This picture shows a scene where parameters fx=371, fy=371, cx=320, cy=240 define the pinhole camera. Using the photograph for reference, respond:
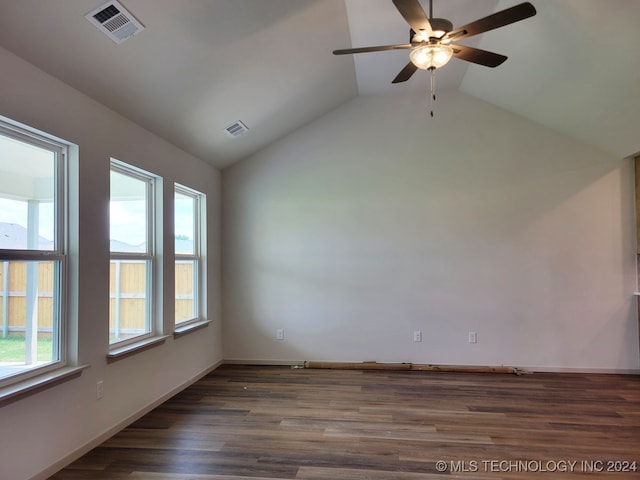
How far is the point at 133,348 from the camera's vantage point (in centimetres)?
286

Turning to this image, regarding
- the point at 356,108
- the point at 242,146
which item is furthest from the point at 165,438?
the point at 356,108

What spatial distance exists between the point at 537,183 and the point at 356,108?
86.9 inches

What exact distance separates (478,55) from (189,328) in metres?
3.37

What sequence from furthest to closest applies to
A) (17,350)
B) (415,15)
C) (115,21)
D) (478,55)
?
1. (478,55)
2. (17,350)
3. (115,21)
4. (415,15)

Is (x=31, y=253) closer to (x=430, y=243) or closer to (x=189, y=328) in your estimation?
(x=189, y=328)

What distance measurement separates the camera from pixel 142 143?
10.0 feet

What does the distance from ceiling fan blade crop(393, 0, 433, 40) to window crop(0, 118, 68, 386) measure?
2.16m

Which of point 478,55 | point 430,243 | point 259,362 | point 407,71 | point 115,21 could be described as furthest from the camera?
point 259,362

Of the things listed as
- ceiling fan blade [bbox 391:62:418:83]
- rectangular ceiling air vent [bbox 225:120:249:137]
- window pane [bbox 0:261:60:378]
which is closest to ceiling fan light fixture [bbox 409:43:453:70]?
ceiling fan blade [bbox 391:62:418:83]

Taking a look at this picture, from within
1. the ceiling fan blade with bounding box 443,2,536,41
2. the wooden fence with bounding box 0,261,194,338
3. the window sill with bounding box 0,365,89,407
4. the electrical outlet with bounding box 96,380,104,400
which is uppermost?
the ceiling fan blade with bounding box 443,2,536,41

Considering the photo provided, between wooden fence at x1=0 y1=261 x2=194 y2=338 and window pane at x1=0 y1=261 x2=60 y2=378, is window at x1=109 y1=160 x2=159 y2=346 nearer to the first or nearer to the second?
wooden fence at x1=0 y1=261 x2=194 y2=338

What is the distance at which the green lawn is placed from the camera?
6.83ft

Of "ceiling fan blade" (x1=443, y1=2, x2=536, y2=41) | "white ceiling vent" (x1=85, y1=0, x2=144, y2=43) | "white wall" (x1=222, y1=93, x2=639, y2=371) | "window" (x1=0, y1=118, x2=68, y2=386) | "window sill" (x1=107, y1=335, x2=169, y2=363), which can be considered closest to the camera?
"ceiling fan blade" (x1=443, y1=2, x2=536, y2=41)

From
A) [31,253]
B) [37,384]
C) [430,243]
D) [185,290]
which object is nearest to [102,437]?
[37,384]
